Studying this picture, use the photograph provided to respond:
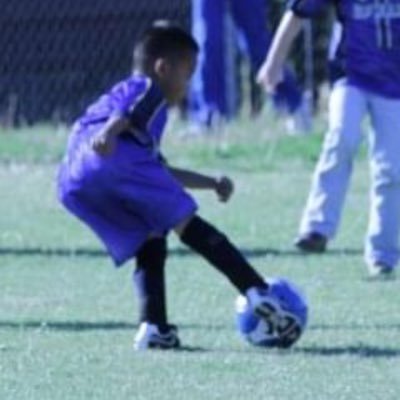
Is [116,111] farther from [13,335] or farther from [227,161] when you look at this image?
[227,161]

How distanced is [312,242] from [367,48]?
38.3 inches

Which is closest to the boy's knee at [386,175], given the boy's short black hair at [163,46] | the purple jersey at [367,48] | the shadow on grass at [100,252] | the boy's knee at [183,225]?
the purple jersey at [367,48]

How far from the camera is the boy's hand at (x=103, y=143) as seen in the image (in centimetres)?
825

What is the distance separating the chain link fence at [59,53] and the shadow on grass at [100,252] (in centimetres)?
571

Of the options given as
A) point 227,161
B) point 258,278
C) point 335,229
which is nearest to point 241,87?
point 227,161

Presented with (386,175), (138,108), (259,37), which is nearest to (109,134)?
(138,108)

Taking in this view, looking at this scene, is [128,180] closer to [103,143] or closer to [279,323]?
[103,143]

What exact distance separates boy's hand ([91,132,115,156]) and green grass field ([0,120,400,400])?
0.70m

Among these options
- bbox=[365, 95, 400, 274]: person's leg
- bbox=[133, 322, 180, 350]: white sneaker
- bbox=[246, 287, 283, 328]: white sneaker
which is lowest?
bbox=[365, 95, 400, 274]: person's leg

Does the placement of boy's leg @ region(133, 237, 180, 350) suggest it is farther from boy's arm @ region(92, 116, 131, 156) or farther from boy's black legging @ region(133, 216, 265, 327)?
boy's arm @ region(92, 116, 131, 156)

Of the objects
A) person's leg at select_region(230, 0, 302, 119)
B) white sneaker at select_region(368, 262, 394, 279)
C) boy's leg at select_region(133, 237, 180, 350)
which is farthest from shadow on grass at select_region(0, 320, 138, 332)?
person's leg at select_region(230, 0, 302, 119)

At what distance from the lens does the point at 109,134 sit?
8.26 m

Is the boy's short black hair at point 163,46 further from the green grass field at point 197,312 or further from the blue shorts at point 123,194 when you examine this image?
the green grass field at point 197,312

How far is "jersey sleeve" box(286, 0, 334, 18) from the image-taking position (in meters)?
10.7
